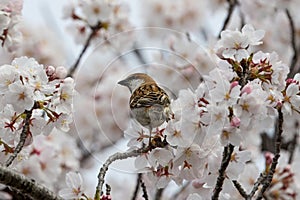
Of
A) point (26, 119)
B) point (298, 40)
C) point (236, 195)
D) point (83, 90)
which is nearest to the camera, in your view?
point (26, 119)

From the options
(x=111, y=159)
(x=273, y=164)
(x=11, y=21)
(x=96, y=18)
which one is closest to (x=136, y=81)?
(x=111, y=159)

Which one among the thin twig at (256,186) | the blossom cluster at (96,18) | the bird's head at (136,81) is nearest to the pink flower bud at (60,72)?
the bird's head at (136,81)

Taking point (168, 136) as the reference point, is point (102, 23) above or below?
above

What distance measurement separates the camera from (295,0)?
13.1ft

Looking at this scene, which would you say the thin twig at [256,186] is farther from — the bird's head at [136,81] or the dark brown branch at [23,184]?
the dark brown branch at [23,184]

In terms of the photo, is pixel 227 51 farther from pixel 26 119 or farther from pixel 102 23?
pixel 102 23

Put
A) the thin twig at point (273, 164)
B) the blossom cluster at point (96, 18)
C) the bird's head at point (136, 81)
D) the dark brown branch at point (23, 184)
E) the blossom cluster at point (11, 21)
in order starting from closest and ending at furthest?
the dark brown branch at point (23, 184)
the thin twig at point (273, 164)
the bird's head at point (136, 81)
the blossom cluster at point (11, 21)
the blossom cluster at point (96, 18)

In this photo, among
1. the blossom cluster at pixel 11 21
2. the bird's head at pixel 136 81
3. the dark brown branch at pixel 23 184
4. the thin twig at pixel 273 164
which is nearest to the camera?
the dark brown branch at pixel 23 184

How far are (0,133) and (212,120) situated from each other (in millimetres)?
548

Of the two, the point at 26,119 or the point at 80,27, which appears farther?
the point at 80,27

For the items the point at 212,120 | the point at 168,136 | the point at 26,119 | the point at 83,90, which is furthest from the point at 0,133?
the point at 83,90

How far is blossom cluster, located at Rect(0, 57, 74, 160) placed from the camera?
1516 mm

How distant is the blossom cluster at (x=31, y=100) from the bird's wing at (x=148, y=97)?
163 millimetres

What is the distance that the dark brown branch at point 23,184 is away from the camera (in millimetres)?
1319
